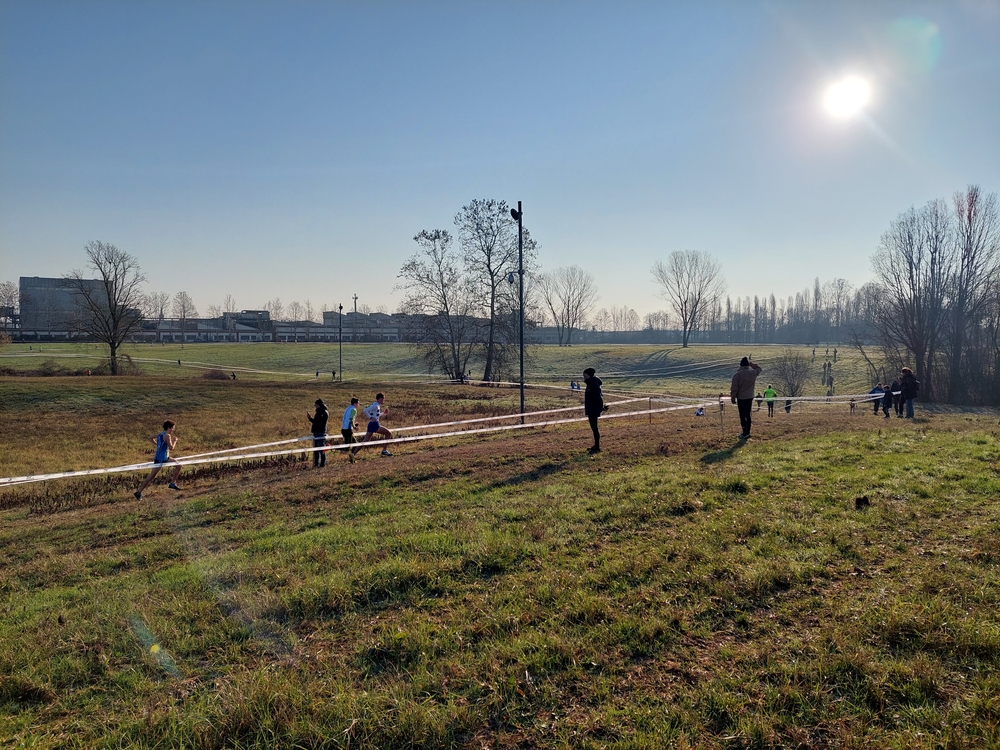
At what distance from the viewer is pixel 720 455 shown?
1028cm

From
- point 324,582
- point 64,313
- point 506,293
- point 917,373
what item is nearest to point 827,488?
point 324,582

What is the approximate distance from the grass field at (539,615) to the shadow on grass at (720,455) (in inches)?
27.2

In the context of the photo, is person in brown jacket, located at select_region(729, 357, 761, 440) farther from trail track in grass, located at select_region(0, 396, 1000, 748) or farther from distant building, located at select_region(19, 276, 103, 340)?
distant building, located at select_region(19, 276, 103, 340)

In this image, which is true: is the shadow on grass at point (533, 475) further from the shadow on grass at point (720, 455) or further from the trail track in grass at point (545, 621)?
the shadow on grass at point (720, 455)

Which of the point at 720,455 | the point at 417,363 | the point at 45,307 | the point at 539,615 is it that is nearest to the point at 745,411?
the point at 720,455

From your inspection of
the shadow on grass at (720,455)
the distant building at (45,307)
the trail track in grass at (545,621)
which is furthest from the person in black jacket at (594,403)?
the distant building at (45,307)

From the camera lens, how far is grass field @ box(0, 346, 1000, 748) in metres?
3.10

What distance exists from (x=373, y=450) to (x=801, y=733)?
15298 millimetres

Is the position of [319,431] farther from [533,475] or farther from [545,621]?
[545,621]

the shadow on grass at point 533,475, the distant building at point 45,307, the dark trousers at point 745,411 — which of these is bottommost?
the shadow on grass at point 533,475

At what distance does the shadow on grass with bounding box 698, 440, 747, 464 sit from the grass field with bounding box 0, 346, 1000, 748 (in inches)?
27.2

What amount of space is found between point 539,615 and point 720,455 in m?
7.23

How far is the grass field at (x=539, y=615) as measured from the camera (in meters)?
3.10

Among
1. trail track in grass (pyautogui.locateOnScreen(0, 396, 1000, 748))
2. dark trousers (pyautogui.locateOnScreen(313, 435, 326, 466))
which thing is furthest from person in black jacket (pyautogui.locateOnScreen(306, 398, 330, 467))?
trail track in grass (pyautogui.locateOnScreen(0, 396, 1000, 748))
